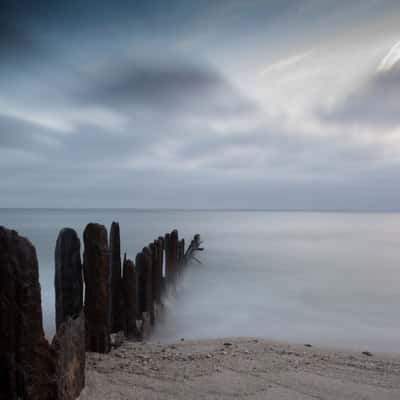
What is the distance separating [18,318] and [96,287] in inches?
48.9

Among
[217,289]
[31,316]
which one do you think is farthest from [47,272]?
[31,316]

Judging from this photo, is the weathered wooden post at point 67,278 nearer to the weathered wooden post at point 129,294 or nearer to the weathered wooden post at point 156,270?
the weathered wooden post at point 129,294

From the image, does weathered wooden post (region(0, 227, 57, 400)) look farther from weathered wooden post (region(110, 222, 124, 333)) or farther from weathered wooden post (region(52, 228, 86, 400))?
weathered wooden post (region(110, 222, 124, 333))

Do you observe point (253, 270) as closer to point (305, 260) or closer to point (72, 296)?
point (305, 260)

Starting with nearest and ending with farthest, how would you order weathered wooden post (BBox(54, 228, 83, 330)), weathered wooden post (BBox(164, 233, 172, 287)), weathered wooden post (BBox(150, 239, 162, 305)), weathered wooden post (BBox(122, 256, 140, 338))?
weathered wooden post (BBox(54, 228, 83, 330)) < weathered wooden post (BBox(122, 256, 140, 338)) < weathered wooden post (BBox(150, 239, 162, 305)) < weathered wooden post (BBox(164, 233, 172, 287))

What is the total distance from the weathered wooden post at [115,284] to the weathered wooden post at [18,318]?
2133 mm

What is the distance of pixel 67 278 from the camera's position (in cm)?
280

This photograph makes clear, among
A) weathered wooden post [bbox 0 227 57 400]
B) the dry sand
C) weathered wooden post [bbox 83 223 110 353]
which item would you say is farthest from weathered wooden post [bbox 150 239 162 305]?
weathered wooden post [bbox 0 227 57 400]

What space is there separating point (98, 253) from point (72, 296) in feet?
2.03

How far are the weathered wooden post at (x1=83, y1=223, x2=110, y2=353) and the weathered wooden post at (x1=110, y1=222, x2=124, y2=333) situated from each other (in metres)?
0.88

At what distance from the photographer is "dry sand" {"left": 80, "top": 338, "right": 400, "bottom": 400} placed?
291cm

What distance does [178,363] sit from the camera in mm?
3506

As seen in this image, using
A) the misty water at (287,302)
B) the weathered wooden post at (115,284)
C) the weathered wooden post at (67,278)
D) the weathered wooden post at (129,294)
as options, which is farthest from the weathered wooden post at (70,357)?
the misty water at (287,302)

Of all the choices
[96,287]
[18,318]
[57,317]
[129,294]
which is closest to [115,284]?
[129,294]
